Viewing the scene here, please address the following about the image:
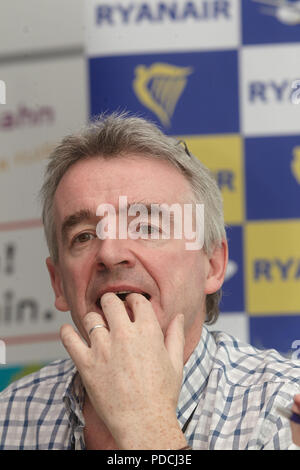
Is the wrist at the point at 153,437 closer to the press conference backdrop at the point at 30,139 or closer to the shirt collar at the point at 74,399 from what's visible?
the shirt collar at the point at 74,399

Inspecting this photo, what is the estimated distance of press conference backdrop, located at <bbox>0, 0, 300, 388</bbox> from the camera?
4.91 ft

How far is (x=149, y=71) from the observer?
1.53 meters

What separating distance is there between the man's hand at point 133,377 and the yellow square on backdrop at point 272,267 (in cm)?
61

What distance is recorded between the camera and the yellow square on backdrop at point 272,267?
1496 mm

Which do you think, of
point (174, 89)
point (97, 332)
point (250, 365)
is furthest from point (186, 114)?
point (97, 332)

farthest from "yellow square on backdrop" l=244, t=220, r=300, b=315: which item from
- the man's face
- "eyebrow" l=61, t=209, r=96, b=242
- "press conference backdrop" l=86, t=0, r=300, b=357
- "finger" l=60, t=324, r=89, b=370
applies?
"finger" l=60, t=324, r=89, b=370

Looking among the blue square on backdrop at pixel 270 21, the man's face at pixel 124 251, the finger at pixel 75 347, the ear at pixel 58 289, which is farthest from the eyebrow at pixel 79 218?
the blue square on backdrop at pixel 270 21

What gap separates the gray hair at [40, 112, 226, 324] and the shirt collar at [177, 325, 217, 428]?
8.0 inches

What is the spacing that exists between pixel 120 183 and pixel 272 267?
570mm

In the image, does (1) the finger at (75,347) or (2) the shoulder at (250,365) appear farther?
(2) the shoulder at (250,365)

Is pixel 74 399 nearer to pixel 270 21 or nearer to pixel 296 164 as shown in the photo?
pixel 296 164

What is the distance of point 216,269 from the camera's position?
127 centimetres

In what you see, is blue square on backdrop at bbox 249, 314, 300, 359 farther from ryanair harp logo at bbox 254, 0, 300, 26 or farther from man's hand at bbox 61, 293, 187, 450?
ryanair harp logo at bbox 254, 0, 300, 26

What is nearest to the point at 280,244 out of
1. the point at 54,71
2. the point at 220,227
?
the point at 220,227
